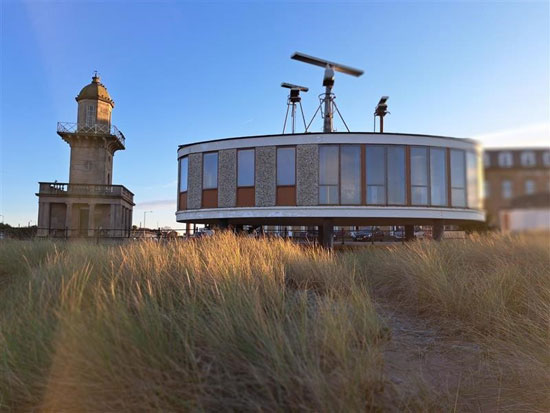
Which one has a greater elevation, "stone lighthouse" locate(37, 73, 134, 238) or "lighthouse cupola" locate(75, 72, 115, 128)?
"lighthouse cupola" locate(75, 72, 115, 128)

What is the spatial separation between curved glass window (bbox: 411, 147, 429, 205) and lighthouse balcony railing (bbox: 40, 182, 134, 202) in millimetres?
33549

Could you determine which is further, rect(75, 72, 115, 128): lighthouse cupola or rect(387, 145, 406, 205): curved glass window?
rect(75, 72, 115, 128): lighthouse cupola

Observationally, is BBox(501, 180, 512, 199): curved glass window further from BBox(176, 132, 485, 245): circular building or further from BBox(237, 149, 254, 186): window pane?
BBox(237, 149, 254, 186): window pane

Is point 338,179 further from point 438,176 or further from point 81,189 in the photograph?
point 81,189

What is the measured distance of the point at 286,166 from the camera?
1647 centimetres

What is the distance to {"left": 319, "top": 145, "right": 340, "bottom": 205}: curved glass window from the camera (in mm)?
15945

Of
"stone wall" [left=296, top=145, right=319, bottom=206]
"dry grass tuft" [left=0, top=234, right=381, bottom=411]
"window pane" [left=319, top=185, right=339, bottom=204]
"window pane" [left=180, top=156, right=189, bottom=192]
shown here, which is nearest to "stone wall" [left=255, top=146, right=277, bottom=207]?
"stone wall" [left=296, top=145, right=319, bottom=206]

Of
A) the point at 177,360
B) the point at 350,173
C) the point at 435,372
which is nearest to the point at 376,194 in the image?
the point at 350,173

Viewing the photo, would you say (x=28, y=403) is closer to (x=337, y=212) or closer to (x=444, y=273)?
(x=444, y=273)

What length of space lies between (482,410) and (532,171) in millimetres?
2909

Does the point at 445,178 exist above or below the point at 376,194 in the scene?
above

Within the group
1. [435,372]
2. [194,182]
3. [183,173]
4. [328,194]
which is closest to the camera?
[435,372]

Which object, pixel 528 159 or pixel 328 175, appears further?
pixel 328 175

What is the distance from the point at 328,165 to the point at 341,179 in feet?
2.61
